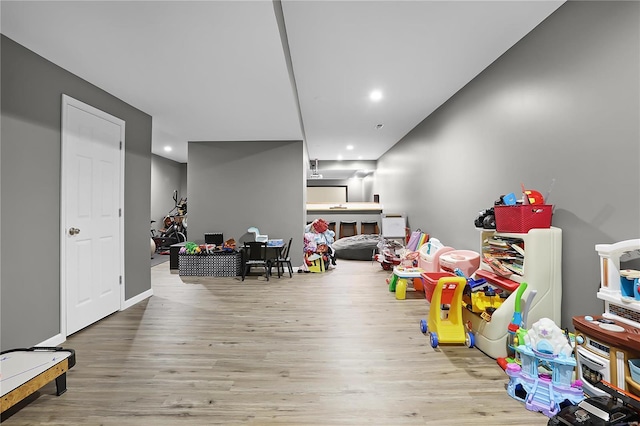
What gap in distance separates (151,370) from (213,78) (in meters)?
2.70

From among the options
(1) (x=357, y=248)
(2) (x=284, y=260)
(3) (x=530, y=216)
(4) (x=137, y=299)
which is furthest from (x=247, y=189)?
(3) (x=530, y=216)

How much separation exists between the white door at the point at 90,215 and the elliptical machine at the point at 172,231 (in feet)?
15.5

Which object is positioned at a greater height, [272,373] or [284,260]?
[284,260]

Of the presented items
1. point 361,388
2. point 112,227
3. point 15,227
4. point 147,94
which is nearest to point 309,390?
point 361,388

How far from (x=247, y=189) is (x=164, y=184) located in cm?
389

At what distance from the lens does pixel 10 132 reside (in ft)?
7.29

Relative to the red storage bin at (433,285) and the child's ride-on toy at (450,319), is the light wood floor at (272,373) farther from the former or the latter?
the red storage bin at (433,285)

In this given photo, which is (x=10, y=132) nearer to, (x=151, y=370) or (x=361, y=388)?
(x=151, y=370)

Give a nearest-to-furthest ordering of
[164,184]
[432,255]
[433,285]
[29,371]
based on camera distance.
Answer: [29,371] → [433,285] → [432,255] → [164,184]

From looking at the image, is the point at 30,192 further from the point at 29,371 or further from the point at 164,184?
the point at 164,184

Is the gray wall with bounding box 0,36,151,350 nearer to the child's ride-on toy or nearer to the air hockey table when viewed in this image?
the air hockey table

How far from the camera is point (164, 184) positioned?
8242 millimetres

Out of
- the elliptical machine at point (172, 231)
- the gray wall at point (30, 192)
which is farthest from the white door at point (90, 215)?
the elliptical machine at point (172, 231)

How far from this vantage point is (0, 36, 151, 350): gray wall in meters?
2.21
